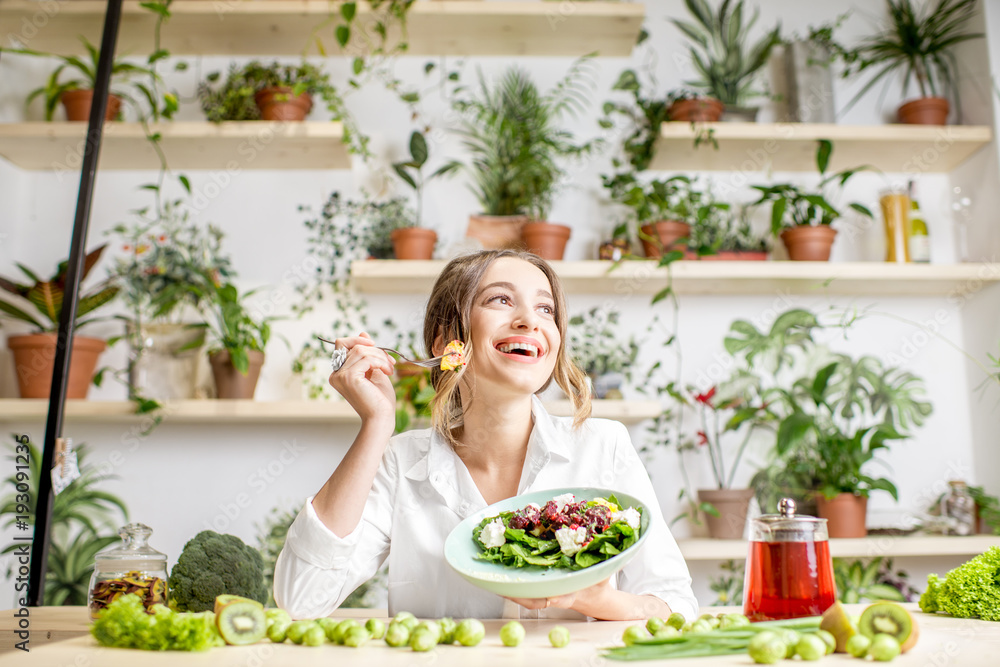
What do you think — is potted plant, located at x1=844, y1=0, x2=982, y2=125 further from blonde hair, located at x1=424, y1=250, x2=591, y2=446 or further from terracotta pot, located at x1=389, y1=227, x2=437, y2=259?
blonde hair, located at x1=424, y1=250, x2=591, y2=446

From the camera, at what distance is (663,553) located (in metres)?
1.28

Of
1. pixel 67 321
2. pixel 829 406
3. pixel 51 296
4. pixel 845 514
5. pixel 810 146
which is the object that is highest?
pixel 810 146

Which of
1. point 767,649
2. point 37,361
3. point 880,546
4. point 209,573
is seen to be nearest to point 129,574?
point 209,573

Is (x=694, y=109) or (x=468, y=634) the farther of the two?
(x=694, y=109)

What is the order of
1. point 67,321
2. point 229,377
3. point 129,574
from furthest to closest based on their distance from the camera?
point 229,377
point 67,321
point 129,574

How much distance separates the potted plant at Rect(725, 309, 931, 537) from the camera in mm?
2398

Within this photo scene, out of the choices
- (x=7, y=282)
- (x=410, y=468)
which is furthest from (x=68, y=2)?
(x=410, y=468)

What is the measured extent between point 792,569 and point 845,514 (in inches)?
65.0

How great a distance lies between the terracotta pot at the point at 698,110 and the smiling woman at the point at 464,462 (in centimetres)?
136

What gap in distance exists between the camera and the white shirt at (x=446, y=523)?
125 centimetres

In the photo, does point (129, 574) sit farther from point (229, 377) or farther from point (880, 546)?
point (880, 546)

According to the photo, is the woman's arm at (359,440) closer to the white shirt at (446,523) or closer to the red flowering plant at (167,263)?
the white shirt at (446,523)

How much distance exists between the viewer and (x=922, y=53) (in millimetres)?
2861

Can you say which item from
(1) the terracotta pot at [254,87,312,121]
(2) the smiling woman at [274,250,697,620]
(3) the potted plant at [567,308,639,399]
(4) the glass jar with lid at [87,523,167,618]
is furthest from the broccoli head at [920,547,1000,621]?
(1) the terracotta pot at [254,87,312,121]
